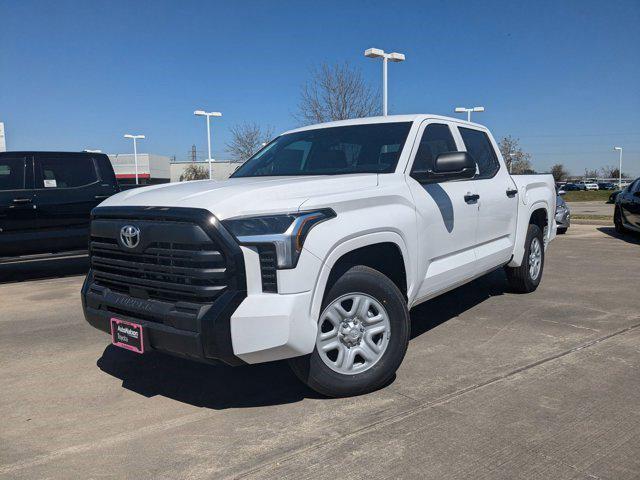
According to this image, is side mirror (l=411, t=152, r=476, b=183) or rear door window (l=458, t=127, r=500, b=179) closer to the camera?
side mirror (l=411, t=152, r=476, b=183)

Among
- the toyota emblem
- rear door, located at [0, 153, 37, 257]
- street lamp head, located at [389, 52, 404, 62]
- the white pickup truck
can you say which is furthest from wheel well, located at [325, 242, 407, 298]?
street lamp head, located at [389, 52, 404, 62]

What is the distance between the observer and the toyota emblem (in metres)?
3.27

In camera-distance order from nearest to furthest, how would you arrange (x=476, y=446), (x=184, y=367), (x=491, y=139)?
(x=476, y=446) < (x=184, y=367) < (x=491, y=139)

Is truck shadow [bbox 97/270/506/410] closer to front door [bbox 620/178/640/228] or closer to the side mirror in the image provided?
the side mirror

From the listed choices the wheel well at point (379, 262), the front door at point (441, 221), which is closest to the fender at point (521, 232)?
the front door at point (441, 221)

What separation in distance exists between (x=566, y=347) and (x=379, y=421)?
2080mm

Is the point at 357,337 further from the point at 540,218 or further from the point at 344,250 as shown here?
the point at 540,218

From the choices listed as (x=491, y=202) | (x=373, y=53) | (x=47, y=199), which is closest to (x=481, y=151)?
(x=491, y=202)

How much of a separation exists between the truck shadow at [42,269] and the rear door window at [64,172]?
1536 mm

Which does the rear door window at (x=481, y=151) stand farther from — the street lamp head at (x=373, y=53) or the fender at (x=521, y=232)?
the street lamp head at (x=373, y=53)

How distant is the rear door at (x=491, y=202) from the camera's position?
196 inches

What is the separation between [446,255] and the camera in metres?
4.40

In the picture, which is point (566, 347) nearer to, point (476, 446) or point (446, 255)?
point (446, 255)

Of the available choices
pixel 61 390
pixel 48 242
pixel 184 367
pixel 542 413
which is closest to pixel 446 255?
pixel 542 413
